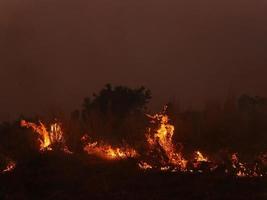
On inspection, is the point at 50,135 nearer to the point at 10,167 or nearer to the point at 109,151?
the point at 10,167

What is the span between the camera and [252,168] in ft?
45.3

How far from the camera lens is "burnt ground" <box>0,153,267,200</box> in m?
12.5

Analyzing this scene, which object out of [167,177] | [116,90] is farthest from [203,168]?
[116,90]

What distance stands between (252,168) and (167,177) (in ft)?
5.75

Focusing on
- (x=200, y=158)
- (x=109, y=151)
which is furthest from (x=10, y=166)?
(x=200, y=158)

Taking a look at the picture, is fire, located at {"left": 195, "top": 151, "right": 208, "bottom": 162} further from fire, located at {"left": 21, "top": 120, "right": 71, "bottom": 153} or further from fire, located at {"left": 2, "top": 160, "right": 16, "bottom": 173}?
fire, located at {"left": 2, "top": 160, "right": 16, "bottom": 173}

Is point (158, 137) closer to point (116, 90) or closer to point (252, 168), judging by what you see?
point (252, 168)

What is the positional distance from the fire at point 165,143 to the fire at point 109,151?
1.73ft

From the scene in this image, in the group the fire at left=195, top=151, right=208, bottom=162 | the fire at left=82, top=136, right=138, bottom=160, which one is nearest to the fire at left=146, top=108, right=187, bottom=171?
the fire at left=195, top=151, right=208, bottom=162

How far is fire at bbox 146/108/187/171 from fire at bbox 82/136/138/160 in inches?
20.8

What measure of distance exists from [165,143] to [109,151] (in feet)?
4.91

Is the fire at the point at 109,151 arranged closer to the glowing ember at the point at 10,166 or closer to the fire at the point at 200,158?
the fire at the point at 200,158

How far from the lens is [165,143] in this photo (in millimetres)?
15336

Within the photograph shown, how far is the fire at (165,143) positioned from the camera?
582 inches
